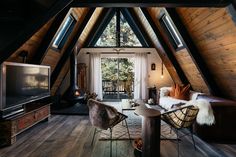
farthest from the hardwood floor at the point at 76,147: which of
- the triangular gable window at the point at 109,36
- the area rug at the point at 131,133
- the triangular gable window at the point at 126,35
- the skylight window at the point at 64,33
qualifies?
the triangular gable window at the point at 126,35

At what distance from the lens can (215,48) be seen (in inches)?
155

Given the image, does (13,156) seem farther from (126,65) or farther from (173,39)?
(126,65)

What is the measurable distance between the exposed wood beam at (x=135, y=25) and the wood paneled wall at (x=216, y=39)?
3166 millimetres

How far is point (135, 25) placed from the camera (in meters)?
7.93

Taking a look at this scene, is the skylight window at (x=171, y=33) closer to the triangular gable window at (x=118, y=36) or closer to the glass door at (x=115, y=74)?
the triangular gable window at (x=118, y=36)

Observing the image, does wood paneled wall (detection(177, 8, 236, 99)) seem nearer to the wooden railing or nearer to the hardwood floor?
the hardwood floor

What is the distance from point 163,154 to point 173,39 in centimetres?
370

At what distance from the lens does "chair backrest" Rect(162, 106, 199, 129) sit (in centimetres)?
305

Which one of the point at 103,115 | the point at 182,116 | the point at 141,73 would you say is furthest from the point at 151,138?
the point at 141,73

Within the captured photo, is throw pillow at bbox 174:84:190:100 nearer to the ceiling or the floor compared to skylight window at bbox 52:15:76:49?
nearer to the floor

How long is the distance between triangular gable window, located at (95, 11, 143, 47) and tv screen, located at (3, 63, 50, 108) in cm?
394

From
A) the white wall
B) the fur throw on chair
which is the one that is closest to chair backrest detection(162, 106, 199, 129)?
the fur throw on chair

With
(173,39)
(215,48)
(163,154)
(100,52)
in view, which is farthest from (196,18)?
(100,52)

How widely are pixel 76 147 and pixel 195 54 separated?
3.43m
